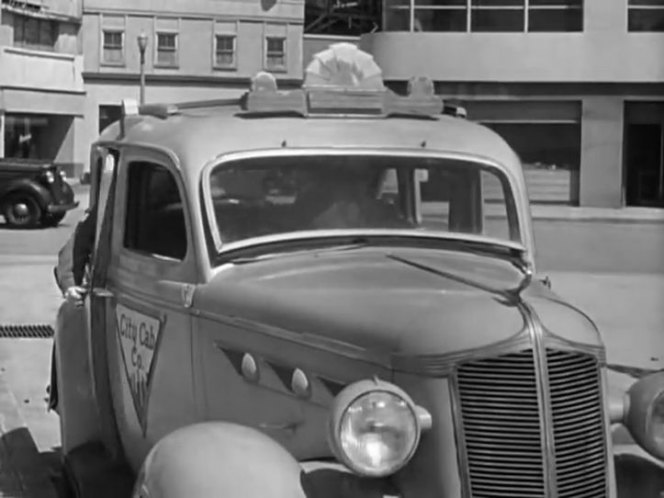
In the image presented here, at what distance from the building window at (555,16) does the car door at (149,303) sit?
2993cm

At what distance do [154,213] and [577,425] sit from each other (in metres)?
2.01

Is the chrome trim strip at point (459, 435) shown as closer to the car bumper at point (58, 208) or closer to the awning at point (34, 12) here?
the car bumper at point (58, 208)

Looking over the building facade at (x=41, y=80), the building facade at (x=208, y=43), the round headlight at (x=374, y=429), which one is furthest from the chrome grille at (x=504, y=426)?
the building facade at (x=41, y=80)

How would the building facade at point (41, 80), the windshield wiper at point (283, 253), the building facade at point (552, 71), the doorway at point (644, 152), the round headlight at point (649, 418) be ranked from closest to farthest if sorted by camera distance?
the round headlight at point (649, 418) → the windshield wiper at point (283, 253) → the building facade at point (552, 71) → the doorway at point (644, 152) → the building facade at point (41, 80)

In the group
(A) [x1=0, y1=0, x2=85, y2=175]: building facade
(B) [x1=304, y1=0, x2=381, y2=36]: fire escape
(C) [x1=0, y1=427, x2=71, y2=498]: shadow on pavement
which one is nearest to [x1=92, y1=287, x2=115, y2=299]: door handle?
(C) [x1=0, y1=427, x2=71, y2=498]: shadow on pavement

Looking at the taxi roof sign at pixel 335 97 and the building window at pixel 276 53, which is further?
the building window at pixel 276 53

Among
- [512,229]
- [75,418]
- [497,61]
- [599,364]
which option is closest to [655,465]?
[599,364]

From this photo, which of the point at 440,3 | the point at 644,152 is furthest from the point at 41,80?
the point at 644,152

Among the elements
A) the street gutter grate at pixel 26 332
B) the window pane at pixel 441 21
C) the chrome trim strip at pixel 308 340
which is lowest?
the street gutter grate at pixel 26 332

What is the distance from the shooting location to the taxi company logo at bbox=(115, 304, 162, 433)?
16.1ft

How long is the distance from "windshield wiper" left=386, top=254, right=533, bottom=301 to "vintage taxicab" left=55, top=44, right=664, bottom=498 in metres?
0.01

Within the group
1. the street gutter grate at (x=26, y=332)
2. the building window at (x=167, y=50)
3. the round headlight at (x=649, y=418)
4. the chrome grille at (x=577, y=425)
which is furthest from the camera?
the building window at (x=167, y=50)

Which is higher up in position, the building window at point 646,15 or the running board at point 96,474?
the building window at point 646,15

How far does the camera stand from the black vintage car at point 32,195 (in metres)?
24.1
